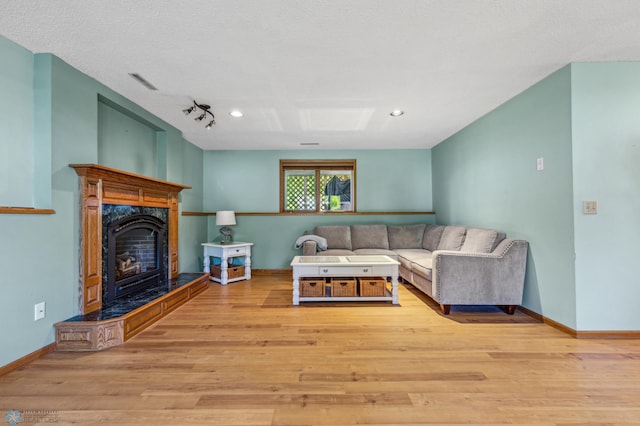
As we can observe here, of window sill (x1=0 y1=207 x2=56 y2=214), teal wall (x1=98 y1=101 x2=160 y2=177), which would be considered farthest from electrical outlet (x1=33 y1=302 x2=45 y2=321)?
teal wall (x1=98 y1=101 x2=160 y2=177)

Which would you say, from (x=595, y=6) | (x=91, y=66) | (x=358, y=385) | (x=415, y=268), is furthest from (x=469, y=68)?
(x=91, y=66)

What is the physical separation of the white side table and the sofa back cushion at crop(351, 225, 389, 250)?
1.83 m

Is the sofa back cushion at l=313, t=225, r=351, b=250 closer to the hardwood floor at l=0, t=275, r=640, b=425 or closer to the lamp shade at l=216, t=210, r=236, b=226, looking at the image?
the lamp shade at l=216, t=210, r=236, b=226

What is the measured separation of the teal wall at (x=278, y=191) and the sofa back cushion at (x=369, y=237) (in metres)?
0.40

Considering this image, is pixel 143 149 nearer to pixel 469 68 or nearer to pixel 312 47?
pixel 312 47

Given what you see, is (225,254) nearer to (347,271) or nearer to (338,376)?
(347,271)

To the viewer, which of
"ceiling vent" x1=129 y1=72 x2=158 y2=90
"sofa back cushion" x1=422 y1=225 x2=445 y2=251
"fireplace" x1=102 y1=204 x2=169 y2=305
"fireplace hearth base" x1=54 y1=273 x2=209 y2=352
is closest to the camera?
"fireplace hearth base" x1=54 y1=273 x2=209 y2=352

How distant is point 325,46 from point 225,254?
3.25 meters

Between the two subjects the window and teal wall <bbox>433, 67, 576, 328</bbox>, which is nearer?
teal wall <bbox>433, 67, 576, 328</bbox>

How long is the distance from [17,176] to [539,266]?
4.48m

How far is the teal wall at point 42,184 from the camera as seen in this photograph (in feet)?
6.20

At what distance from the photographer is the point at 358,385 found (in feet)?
5.54

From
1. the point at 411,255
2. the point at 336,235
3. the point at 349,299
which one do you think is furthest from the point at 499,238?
the point at 336,235

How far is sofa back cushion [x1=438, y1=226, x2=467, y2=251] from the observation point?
12.0ft
